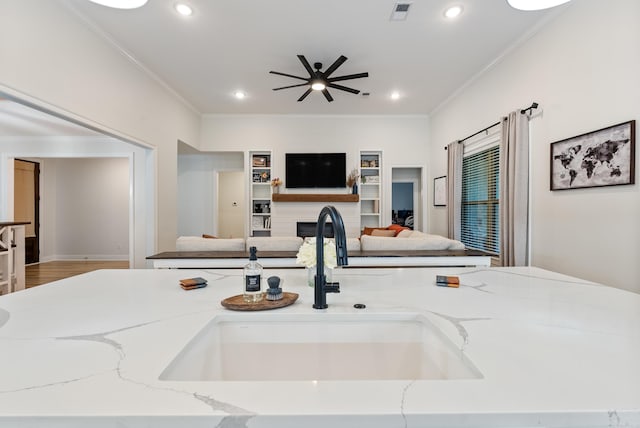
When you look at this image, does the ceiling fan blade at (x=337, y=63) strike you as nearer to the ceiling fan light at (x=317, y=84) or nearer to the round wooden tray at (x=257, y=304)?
the ceiling fan light at (x=317, y=84)

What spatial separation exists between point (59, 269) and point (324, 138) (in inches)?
224

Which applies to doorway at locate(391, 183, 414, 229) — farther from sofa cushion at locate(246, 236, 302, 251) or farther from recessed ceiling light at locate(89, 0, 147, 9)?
recessed ceiling light at locate(89, 0, 147, 9)

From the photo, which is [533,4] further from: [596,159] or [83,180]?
[83,180]

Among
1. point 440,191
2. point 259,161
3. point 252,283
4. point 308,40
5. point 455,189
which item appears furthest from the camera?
point 259,161

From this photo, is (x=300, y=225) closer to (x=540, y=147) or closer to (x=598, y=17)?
(x=540, y=147)

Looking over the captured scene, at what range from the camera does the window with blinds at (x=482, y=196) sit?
3.87 meters

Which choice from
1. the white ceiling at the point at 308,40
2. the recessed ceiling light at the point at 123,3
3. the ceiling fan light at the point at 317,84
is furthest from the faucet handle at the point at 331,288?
the ceiling fan light at the point at 317,84

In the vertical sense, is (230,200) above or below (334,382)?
above

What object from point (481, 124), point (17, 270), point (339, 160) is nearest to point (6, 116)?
point (17, 270)

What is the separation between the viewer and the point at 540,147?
9.75 ft

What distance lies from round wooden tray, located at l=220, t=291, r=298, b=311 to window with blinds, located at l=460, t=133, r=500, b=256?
3547mm

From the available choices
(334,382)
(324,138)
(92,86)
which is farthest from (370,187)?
(334,382)

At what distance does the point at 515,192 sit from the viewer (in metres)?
3.15

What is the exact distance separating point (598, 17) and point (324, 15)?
217cm
